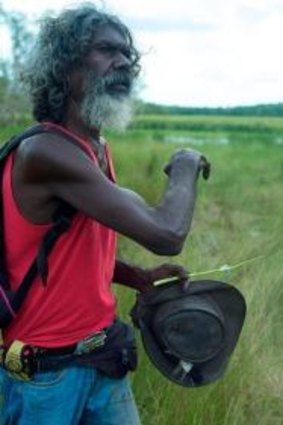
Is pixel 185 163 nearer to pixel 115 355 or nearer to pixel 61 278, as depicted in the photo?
pixel 61 278

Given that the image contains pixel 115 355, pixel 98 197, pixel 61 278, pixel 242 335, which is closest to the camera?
pixel 98 197

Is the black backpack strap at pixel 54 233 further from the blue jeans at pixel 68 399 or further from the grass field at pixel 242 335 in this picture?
the grass field at pixel 242 335

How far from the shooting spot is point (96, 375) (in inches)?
94.4

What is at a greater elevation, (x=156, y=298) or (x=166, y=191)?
(x=166, y=191)

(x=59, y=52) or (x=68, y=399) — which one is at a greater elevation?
(x=59, y=52)

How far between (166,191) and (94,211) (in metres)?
0.19

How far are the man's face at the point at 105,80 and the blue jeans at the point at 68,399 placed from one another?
24.1 inches

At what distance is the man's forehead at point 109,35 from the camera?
91.1 inches

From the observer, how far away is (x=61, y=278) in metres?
2.29

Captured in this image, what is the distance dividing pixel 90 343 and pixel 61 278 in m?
0.19

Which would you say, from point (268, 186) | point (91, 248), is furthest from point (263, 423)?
point (268, 186)

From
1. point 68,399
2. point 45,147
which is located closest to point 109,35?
point 45,147

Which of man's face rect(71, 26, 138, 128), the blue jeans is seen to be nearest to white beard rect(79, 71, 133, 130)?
man's face rect(71, 26, 138, 128)

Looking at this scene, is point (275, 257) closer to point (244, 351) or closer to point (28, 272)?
point (244, 351)
